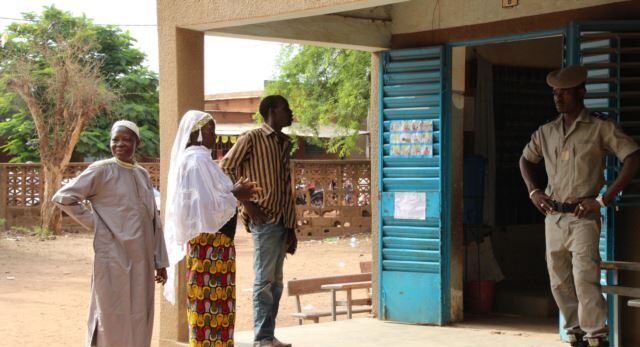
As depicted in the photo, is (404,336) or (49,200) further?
(49,200)

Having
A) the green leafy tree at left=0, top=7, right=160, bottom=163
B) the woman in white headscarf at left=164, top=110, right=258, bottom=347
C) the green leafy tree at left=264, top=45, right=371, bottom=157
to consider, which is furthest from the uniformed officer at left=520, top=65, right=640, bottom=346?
the green leafy tree at left=0, top=7, right=160, bottom=163

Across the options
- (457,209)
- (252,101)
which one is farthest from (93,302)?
(252,101)

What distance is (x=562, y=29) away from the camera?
6969 mm

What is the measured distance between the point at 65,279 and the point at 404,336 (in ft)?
28.8

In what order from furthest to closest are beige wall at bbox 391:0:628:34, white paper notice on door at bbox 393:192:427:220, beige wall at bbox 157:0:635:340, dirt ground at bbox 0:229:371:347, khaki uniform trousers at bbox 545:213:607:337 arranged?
dirt ground at bbox 0:229:371:347, white paper notice on door at bbox 393:192:427:220, beige wall at bbox 391:0:628:34, beige wall at bbox 157:0:635:340, khaki uniform trousers at bbox 545:213:607:337

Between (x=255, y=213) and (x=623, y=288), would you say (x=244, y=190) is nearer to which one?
(x=255, y=213)

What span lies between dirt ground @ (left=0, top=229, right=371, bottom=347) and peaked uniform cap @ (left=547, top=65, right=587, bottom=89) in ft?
13.4

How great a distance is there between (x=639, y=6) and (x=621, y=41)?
10.9 inches

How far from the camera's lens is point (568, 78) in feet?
18.8

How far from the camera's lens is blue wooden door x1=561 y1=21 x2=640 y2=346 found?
652cm

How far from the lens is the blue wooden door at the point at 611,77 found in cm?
652

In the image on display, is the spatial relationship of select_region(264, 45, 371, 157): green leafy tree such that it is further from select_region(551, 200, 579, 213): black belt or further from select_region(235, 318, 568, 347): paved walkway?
select_region(551, 200, 579, 213): black belt

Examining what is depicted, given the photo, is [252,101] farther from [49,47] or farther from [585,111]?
[585,111]

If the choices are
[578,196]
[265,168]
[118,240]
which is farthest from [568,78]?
[118,240]
